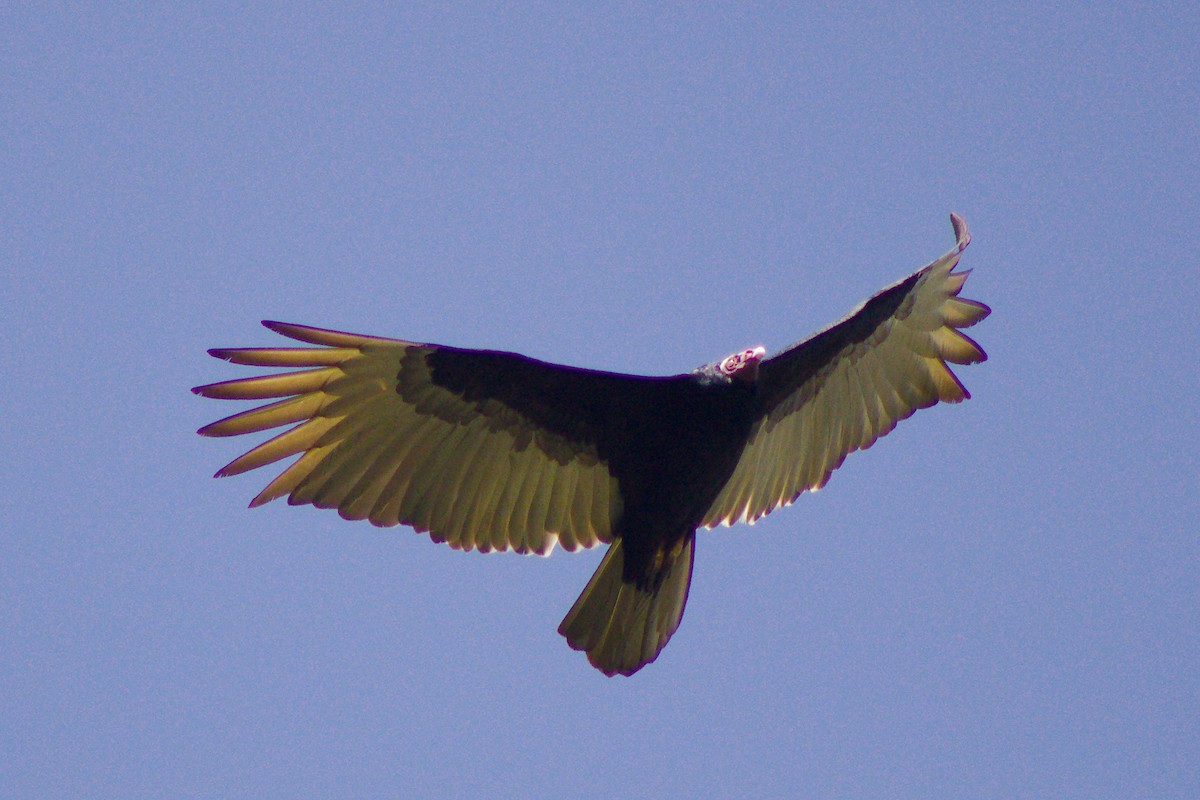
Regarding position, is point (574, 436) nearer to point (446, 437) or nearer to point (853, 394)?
point (446, 437)

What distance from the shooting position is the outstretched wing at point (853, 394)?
595 cm

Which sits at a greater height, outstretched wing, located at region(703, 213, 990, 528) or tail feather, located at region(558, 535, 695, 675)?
outstretched wing, located at region(703, 213, 990, 528)

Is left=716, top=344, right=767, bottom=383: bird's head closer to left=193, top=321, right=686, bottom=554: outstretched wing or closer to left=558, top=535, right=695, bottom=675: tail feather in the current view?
left=193, top=321, right=686, bottom=554: outstretched wing

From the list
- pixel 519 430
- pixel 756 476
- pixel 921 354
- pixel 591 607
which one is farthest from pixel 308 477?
pixel 921 354

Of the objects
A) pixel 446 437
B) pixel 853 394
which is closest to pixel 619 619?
pixel 446 437

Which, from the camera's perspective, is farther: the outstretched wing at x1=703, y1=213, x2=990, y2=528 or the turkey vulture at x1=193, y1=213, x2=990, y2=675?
the outstretched wing at x1=703, y1=213, x2=990, y2=528

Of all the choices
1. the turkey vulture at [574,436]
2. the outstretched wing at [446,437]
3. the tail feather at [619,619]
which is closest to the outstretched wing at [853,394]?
the turkey vulture at [574,436]

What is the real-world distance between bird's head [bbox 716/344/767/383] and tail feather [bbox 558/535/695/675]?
90 cm

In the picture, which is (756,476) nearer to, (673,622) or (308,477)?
(673,622)

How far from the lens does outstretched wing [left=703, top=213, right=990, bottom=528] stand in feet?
19.5

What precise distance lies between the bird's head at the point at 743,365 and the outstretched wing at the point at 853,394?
744 mm

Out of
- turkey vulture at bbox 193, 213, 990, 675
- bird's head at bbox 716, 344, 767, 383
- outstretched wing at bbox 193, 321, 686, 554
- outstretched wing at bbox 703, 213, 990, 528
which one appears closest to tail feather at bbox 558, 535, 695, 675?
turkey vulture at bbox 193, 213, 990, 675

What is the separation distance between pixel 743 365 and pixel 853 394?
1086 mm

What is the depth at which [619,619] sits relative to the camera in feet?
18.1
